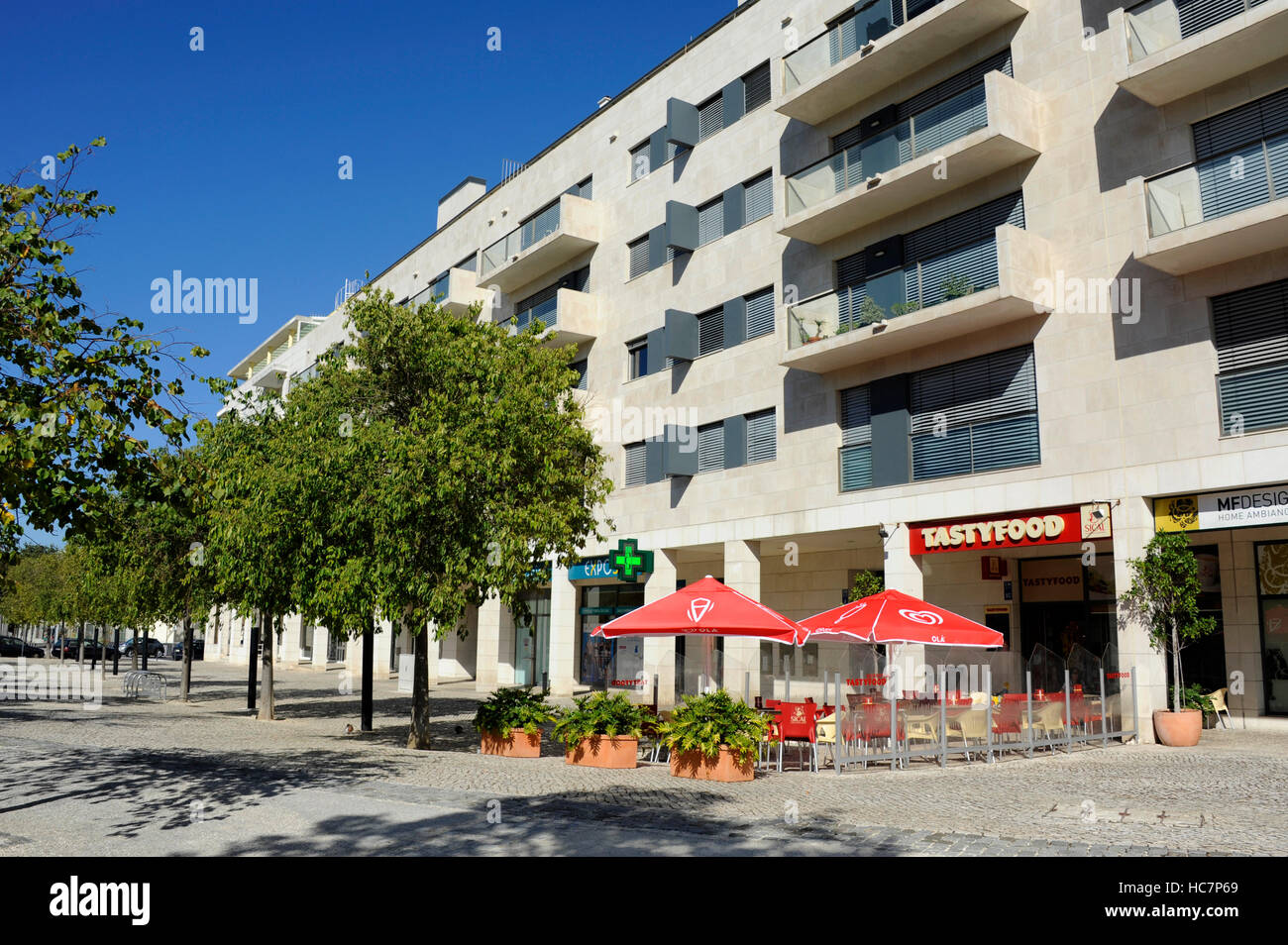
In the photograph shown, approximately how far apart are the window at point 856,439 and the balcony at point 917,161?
440 cm

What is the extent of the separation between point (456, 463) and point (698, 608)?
15.0 feet

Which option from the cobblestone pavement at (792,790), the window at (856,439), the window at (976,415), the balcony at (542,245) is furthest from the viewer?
the balcony at (542,245)

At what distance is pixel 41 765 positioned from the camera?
1383cm

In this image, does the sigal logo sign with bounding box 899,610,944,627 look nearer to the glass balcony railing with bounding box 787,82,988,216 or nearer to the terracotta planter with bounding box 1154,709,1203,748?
the terracotta planter with bounding box 1154,709,1203,748

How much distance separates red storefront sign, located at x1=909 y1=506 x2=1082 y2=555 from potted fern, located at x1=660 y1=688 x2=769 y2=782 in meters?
9.29

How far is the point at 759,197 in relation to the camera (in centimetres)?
2862

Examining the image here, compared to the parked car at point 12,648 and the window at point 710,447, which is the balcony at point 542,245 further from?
the parked car at point 12,648

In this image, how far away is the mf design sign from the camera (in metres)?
16.7

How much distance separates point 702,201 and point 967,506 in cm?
1404

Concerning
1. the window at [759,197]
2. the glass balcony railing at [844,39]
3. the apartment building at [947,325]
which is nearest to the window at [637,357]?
the apartment building at [947,325]

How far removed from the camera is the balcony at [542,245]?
3466cm
